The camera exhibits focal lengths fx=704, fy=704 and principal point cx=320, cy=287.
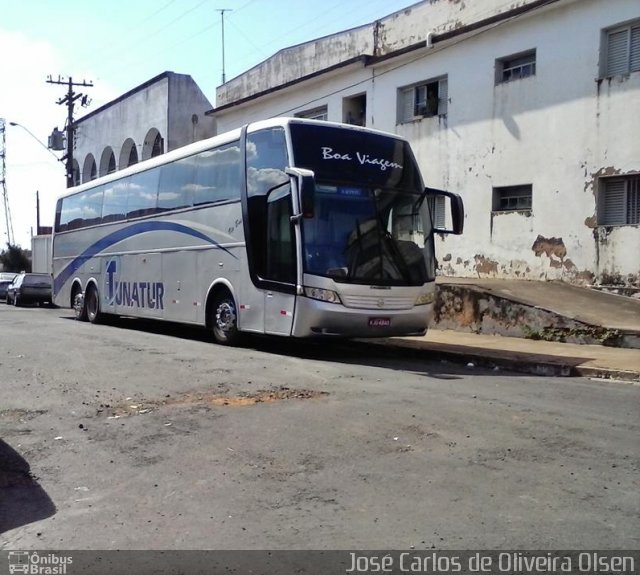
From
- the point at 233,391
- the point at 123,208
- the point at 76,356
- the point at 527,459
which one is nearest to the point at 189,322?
the point at 76,356

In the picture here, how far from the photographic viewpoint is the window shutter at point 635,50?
1586 centimetres

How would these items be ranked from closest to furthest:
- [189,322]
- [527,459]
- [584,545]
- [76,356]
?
[584,545] → [527,459] → [76,356] → [189,322]

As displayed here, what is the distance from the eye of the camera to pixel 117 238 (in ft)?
59.3

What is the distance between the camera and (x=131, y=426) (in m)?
6.83

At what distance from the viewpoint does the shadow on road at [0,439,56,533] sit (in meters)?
4.63

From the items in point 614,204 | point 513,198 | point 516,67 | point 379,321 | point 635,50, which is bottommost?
point 379,321

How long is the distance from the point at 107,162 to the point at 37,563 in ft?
138

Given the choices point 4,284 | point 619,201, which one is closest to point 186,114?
point 4,284

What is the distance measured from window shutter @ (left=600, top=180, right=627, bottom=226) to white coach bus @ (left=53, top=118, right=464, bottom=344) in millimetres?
5624

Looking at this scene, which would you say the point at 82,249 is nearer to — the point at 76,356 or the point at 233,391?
the point at 76,356

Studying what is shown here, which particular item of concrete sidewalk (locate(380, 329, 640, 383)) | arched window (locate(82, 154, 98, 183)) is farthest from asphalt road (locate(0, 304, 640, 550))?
arched window (locate(82, 154, 98, 183))

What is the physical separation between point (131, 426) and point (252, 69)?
25.5 m

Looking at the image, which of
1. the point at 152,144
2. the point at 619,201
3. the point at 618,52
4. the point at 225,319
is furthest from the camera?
the point at 152,144

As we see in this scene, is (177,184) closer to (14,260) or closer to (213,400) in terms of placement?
(213,400)
